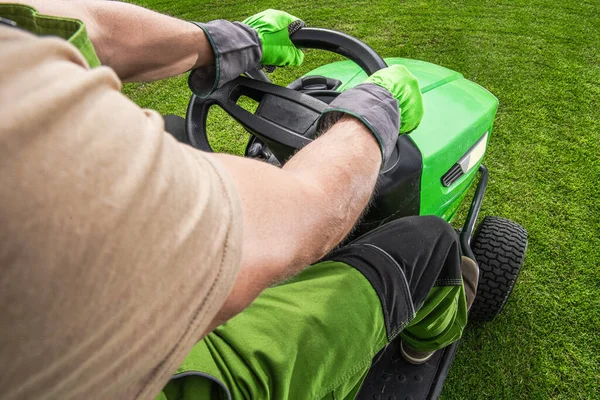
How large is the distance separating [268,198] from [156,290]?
0.71 ft

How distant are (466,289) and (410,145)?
488mm

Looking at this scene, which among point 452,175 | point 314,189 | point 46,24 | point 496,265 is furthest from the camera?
point 496,265

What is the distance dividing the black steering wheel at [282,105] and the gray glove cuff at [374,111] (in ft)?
0.57

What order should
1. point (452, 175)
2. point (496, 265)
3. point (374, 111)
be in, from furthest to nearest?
point (496, 265) → point (452, 175) → point (374, 111)

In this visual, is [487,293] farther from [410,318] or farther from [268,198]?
[268,198]

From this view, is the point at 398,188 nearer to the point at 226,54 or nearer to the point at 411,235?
the point at 411,235

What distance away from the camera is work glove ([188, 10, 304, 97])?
44.6 inches

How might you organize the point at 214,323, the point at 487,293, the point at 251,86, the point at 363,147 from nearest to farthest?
the point at 214,323 < the point at 363,147 < the point at 251,86 < the point at 487,293

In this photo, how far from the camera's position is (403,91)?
968mm

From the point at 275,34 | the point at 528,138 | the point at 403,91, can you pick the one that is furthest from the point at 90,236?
the point at 528,138

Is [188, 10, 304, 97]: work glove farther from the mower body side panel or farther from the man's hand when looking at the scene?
the man's hand

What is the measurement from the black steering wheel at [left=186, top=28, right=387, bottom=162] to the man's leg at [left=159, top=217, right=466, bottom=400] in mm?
305

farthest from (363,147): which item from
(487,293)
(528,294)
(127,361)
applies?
(528,294)

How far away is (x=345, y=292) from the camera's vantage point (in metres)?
0.90
